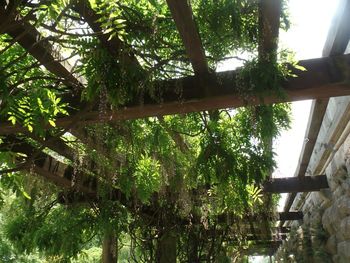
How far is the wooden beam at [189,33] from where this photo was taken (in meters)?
1.63

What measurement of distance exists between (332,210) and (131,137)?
2.73 m

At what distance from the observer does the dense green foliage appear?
6.37 ft

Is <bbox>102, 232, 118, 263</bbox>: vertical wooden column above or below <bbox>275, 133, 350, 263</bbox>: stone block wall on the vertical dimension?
below

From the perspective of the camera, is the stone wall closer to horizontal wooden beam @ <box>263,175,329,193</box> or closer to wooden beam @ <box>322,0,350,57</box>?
horizontal wooden beam @ <box>263,175,329,193</box>

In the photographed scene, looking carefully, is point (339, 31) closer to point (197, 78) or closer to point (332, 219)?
point (197, 78)

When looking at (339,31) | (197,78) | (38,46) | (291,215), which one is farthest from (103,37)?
(291,215)

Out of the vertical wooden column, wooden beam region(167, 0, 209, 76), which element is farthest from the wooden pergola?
the vertical wooden column

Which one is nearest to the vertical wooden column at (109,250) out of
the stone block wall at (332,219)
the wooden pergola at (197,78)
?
the stone block wall at (332,219)

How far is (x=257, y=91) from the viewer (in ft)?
6.82

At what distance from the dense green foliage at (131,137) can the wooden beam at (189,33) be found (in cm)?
10

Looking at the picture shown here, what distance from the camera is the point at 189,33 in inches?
72.8

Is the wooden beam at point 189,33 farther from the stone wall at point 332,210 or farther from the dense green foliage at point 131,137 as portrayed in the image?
the stone wall at point 332,210

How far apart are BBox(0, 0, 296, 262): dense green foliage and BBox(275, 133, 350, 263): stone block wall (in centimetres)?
71

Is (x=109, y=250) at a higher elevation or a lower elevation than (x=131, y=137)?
lower
